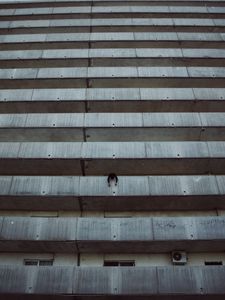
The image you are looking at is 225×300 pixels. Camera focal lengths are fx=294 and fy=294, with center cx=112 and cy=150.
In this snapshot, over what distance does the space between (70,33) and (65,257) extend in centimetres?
1384

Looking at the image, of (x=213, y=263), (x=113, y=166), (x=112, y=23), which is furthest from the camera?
(x=112, y=23)

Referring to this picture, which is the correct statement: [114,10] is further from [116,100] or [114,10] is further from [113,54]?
[116,100]

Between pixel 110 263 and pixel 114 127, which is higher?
pixel 114 127

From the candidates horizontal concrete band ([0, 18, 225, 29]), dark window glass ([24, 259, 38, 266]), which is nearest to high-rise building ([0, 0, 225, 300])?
dark window glass ([24, 259, 38, 266])

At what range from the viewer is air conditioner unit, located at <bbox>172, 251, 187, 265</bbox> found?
10.3 metres

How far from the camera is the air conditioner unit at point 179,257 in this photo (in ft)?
33.8

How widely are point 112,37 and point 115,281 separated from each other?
13.9 metres

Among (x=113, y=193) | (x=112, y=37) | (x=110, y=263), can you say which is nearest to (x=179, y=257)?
(x=110, y=263)

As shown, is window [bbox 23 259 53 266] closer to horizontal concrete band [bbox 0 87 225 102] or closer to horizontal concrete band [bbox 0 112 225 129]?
horizontal concrete band [bbox 0 112 225 129]

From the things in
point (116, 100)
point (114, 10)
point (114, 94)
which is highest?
point (114, 10)

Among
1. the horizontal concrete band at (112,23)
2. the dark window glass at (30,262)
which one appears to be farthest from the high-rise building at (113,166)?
the horizontal concrete band at (112,23)

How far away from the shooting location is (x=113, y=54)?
16.9 m

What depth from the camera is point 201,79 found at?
50.7 ft

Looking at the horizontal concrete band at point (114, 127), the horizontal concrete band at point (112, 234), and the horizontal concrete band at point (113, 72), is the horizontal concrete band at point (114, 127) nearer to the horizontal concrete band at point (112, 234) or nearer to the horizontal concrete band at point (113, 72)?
the horizontal concrete band at point (113, 72)
